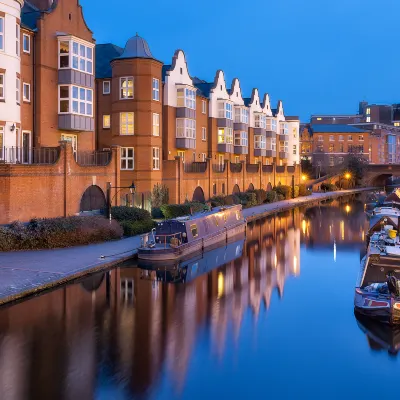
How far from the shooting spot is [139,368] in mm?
11625

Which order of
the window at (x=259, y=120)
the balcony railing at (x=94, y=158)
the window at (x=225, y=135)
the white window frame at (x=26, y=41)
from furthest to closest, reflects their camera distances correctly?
the window at (x=259, y=120)
the window at (x=225, y=135)
the balcony railing at (x=94, y=158)
the white window frame at (x=26, y=41)

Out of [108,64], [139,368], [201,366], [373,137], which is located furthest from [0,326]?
[373,137]

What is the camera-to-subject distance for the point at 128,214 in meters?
27.7

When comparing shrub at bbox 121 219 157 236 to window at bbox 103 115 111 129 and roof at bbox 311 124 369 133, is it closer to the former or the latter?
window at bbox 103 115 111 129

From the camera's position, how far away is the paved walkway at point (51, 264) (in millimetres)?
16312

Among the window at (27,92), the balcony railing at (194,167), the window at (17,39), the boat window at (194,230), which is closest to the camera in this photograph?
the window at (17,39)

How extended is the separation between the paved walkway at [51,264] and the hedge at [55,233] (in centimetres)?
48

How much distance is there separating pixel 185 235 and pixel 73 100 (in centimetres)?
1008

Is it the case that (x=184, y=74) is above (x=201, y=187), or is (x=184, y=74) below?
above

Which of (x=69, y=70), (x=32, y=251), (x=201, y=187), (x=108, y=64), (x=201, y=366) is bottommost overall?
(x=201, y=366)

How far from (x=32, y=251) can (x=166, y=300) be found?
6744mm

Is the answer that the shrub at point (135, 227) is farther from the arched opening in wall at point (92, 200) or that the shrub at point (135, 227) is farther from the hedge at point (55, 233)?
the arched opening in wall at point (92, 200)

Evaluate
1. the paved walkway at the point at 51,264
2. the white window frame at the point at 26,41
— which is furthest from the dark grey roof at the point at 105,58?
the paved walkway at the point at 51,264

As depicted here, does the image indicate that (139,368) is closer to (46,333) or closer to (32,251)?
(46,333)
